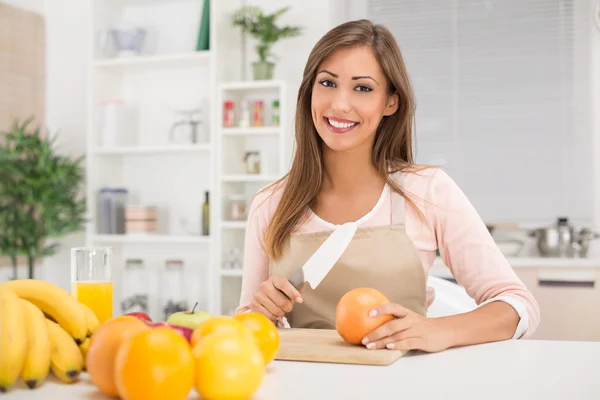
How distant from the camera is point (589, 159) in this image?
4137mm

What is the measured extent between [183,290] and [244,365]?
3.46 metres

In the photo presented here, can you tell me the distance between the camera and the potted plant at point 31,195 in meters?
4.14

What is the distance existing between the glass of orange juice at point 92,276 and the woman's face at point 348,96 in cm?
70

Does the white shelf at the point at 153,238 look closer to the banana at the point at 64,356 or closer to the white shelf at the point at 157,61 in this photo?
the white shelf at the point at 157,61

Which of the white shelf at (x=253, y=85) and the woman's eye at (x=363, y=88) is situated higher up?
the white shelf at (x=253, y=85)

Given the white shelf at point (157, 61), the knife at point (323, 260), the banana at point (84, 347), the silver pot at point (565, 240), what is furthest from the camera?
the white shelf at point (157, 61)

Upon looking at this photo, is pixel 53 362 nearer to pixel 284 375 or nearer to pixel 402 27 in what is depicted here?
pixel 284 375

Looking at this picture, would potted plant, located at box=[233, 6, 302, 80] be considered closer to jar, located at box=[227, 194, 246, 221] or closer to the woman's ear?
jar, located at box=[227, 194, 246, 221]

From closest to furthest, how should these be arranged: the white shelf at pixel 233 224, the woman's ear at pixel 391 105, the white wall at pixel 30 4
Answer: the woman's ear at pixel 391 105, the white shelf at pixel 233 224, the white wall at pixel 30 4

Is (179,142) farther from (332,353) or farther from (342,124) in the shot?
(332,353)

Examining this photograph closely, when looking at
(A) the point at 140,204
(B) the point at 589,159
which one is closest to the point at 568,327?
(B) the point at 589,159

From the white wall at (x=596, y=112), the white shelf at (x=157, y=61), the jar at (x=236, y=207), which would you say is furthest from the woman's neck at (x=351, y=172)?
the white wall at (x=596, y=112)

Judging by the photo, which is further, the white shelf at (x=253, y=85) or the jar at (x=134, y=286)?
the jar at (x=134, y=286)

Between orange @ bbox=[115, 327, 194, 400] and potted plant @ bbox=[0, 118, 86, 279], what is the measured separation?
3.62 m
